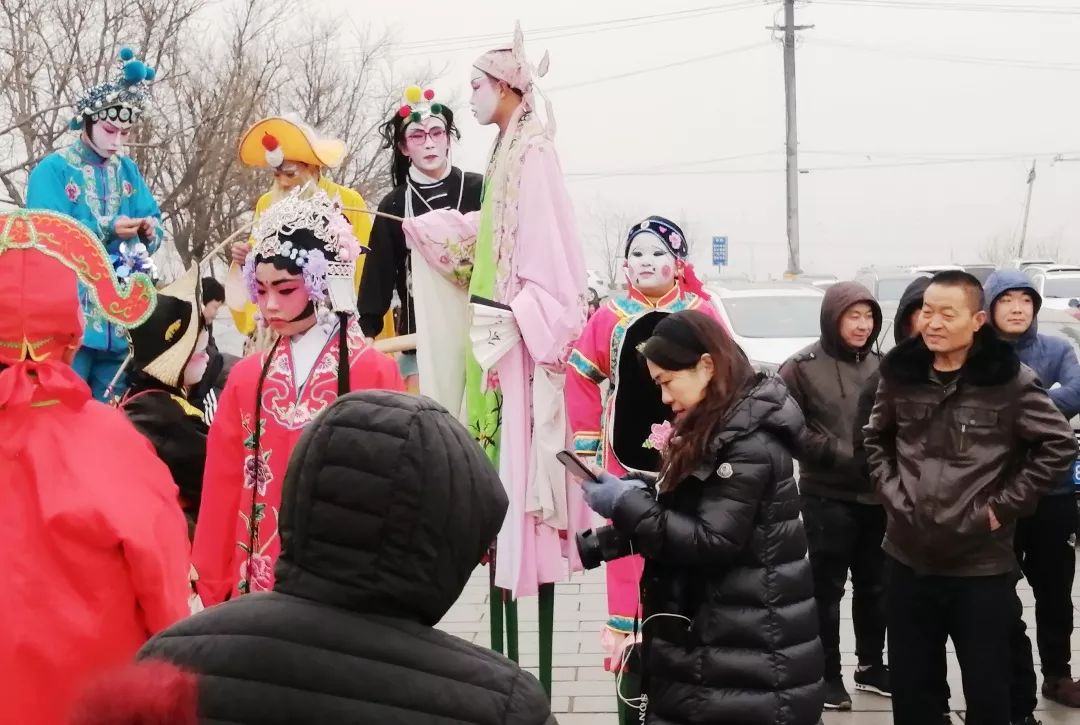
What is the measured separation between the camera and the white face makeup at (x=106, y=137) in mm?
5516

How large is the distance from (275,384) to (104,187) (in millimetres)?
2602

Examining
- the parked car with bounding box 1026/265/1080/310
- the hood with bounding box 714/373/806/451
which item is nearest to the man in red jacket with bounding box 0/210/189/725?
the hood with bounding box 714/373/806/451

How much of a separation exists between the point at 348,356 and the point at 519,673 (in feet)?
6.97

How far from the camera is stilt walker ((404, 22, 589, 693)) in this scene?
434 cm

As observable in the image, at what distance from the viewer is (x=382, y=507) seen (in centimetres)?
158

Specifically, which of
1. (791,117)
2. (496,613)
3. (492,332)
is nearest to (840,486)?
(496,613)

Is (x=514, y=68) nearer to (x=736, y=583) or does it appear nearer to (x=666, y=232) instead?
(x=666, y=232)

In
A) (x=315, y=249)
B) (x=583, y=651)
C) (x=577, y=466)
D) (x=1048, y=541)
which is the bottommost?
(x=583, y=651)

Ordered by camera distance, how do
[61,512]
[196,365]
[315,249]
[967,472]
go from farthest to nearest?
[196,365] < [967,472] < [315,249] < [61,512]

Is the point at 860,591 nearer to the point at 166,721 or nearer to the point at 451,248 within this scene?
the point at 451,248

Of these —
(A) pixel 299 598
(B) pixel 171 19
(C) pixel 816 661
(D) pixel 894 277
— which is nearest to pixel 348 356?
(C) pixel 816 661

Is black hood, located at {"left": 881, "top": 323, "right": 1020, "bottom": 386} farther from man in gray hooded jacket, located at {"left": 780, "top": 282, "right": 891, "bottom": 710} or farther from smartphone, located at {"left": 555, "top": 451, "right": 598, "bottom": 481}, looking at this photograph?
smartphone, located at {"left": 555, "top": 451, "right": 598, "bottom": 481}

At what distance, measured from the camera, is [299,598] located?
1.64 metres

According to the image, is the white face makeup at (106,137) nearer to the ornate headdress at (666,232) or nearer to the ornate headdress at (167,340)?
the ornate headdress at (167,340)
